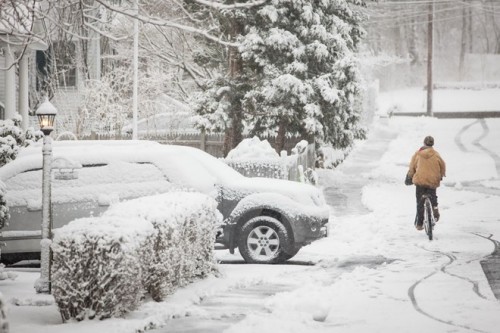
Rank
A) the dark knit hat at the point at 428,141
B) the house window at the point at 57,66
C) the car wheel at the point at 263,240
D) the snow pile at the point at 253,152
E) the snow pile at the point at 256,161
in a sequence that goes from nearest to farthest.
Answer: the car wheel at the point at 263,240
the dark knit hat at the point at 428,141
the snow pile at the point at 256,161
the snow pile at the point at 253,152
the house window at the point at 57,66

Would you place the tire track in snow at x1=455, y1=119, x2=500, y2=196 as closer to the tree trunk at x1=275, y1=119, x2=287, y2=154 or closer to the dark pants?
the tree trunk at x1=275, y1=119, x2=287, y2=154

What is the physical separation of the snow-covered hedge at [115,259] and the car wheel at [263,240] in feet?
10.7

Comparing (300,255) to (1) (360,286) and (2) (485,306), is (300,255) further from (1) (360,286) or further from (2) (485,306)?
(2) (485,306)

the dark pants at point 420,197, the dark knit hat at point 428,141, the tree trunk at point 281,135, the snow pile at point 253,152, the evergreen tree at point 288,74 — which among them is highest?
the evergreen tree at point 288,74

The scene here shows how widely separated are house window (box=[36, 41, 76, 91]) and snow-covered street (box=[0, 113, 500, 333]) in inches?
685

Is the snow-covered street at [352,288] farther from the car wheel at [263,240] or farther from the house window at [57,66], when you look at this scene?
the house window at [57,66]

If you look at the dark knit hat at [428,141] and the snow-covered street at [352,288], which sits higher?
the dark knit hat at [428,141]

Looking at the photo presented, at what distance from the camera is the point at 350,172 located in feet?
103

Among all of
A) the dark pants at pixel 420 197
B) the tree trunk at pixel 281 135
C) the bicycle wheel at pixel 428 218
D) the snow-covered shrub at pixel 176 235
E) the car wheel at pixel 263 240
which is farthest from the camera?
the tree trunk at pixel 281 135

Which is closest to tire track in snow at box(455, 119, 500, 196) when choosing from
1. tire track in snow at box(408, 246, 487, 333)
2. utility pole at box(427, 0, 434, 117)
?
utility pole at box(427, 0, 434, 117)

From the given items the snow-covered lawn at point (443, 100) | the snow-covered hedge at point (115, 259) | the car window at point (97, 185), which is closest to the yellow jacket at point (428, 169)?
the car window at point (97, 185)

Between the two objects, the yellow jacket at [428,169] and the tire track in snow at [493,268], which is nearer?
the tire track in snow at [493,268]

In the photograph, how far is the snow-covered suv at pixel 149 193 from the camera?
12922 millimetres

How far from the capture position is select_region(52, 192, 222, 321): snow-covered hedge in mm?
8539
